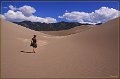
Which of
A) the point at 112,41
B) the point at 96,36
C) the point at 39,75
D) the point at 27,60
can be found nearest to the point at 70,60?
the point at 27,60

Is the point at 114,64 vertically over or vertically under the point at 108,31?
under

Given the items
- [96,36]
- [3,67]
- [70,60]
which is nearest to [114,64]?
[70,60]

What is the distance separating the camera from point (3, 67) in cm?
1366

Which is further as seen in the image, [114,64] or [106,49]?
[106,49]

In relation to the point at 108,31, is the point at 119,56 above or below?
below

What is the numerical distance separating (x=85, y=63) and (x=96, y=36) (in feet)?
29.1

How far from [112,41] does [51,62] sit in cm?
643

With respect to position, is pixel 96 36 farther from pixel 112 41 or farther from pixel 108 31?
pixel 112 41

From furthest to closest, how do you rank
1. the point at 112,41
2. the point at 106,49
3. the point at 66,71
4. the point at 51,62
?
the point at 112,41 → the point at 106,49 → the point at 51,62 → the point at 66,71

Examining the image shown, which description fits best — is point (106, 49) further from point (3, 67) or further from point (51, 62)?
point (3, 67)

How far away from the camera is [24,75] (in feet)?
40.1

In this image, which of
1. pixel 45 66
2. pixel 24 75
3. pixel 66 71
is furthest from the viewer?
pixel 45 66

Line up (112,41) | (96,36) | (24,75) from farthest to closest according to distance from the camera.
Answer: (96,36) < (112,41) < (24,75)

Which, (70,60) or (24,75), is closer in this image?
(24,75)
